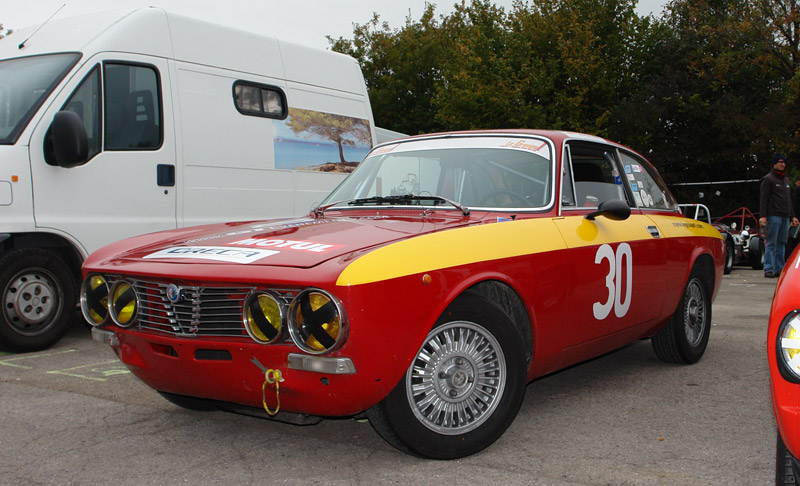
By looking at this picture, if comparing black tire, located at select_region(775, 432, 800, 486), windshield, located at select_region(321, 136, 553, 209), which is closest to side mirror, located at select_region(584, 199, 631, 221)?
windshield, located at select_region(321, 136, 553, 209)

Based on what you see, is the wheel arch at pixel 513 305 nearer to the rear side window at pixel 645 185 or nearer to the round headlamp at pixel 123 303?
the round headlamp at pixel 123 303

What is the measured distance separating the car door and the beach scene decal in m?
3.86

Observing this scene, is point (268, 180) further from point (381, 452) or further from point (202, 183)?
point (381, 452)

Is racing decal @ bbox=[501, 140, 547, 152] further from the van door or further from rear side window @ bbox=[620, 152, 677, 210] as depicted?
the van door

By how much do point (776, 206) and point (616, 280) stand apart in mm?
8348

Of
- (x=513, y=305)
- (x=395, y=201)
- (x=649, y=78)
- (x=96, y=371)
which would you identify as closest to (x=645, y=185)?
(x=395, y=201)

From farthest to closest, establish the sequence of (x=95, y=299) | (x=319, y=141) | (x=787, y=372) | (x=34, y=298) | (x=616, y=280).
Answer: (x=319, y=141) < (x=34, y=298) < (x=616, y=280) < (x=95, y=299) < (x=787, y=372)

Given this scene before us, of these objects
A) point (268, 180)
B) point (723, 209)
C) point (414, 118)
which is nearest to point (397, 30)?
point (414, 118)

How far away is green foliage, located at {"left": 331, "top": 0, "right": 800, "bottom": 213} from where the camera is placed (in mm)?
28500

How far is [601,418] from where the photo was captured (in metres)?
4.17

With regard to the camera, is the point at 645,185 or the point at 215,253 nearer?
the point at 215,253

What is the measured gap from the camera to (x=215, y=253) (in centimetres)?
Answer: 346

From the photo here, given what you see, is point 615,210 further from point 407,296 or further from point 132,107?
point 132,107

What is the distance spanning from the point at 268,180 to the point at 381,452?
4.82m
